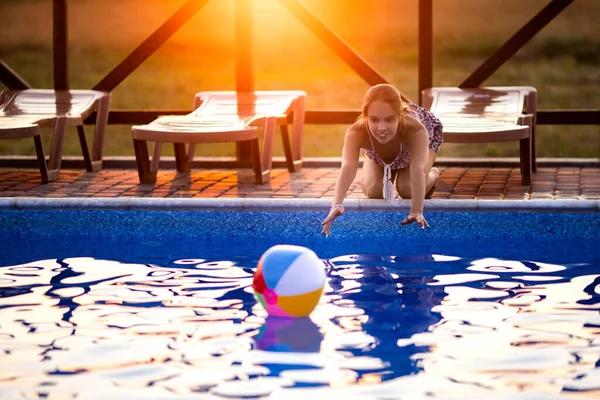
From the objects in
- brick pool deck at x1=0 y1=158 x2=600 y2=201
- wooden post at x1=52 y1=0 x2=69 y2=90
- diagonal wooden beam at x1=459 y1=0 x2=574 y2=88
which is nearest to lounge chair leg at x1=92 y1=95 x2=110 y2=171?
brick pool deck at x1=0 y1=158 x2=600 y2=201

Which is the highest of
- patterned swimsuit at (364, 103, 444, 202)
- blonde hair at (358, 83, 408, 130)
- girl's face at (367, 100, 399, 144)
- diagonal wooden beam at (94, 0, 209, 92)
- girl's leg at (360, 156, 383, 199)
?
diagonal wooden beam at (94, 0, 209, 92)

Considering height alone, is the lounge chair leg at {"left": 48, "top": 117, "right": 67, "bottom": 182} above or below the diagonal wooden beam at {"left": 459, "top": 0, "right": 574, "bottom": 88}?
below

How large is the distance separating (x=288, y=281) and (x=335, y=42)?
17.2 ft

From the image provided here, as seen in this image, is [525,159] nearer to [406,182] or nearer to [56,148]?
[406,182]

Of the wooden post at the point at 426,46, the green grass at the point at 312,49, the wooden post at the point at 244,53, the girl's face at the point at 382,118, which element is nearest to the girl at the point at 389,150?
the girl's face at the point at 382,118

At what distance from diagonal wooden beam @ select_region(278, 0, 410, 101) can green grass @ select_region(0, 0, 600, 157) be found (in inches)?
704

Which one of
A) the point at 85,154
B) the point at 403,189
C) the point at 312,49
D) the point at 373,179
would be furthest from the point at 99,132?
the point at 312,49

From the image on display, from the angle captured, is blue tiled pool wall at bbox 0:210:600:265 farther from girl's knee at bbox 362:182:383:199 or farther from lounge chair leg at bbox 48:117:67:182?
lounge chair leg at bbox 48:117:67:182

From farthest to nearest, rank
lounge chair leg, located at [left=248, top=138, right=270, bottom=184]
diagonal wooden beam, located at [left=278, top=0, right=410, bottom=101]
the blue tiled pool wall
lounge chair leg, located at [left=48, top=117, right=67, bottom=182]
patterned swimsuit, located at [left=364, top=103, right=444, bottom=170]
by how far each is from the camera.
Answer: diagonal wooden beam, located at [left=278, top=0, right=410, bottom=101], lounge chair leg, located at [left=48, top=117, right=67, bottom=182], lounge chair leg, located at [left=248, top=138, right=270, bottom=184], patterned swimsuit, located at [left=364, top=103, right=444, bottom=170], the blue tiled pool wall

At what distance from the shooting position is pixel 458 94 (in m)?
8.87

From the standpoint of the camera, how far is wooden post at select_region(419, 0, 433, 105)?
905cm

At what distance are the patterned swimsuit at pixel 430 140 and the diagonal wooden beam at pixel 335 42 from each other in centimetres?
197

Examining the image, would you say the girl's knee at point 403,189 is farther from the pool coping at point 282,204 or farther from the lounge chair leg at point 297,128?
the lounge chair leg at point 297,128

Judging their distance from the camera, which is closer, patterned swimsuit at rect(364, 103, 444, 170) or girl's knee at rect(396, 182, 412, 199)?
patterned swimsuit at rect(364, 103, 444, 170)
